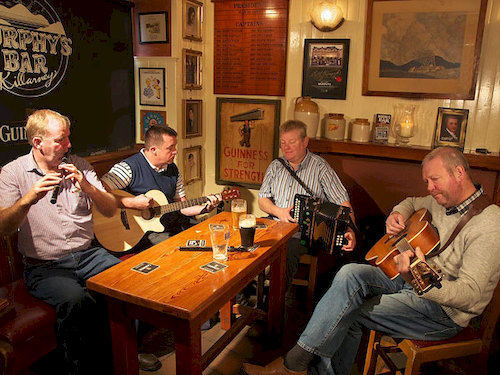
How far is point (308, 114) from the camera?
3664 millimetres

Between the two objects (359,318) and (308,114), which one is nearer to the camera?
(359,318)

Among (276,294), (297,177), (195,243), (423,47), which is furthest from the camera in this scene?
(423,47)

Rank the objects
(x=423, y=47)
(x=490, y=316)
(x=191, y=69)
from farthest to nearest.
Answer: (x=191, y=69)
(x=423, y=47)
(x=490, y=316)

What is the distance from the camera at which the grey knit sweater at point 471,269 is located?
1.81 m

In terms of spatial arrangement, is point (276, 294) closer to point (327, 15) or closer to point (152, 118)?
point (152, 118)

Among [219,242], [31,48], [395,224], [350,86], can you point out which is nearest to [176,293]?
[219,242]

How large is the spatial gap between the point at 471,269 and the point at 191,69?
3079mm

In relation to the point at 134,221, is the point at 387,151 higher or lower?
higher

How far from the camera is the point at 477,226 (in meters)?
1.93

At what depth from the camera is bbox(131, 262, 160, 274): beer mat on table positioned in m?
1.90

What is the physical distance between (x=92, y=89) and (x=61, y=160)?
127cm

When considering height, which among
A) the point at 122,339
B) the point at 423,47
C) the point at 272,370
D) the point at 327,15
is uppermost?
the point at 327,15

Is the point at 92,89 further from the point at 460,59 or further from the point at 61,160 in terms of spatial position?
the point at 460,59

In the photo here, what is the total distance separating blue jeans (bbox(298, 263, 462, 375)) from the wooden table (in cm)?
42
